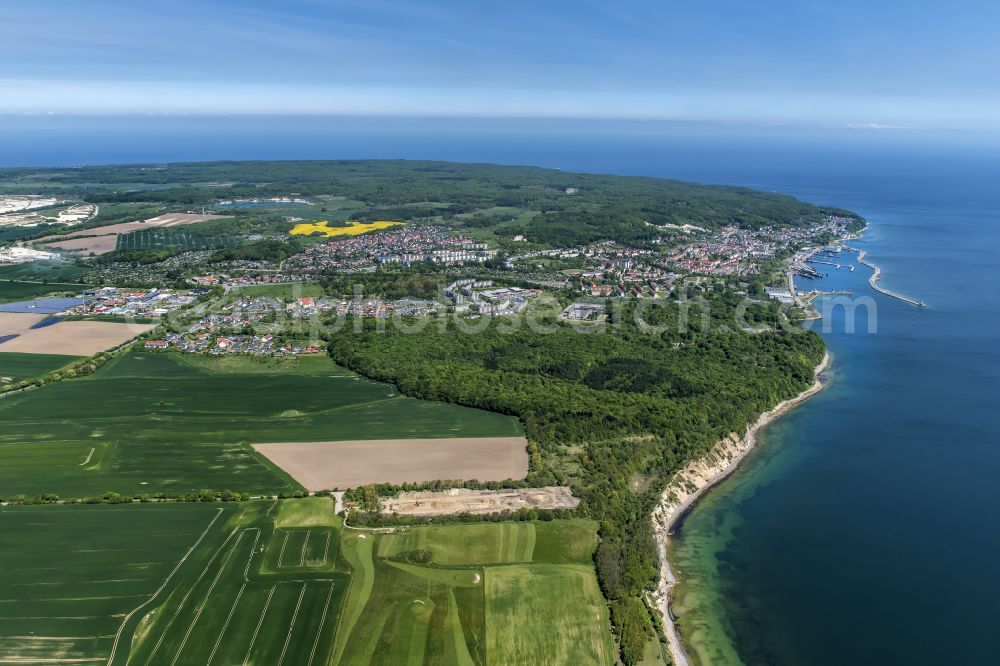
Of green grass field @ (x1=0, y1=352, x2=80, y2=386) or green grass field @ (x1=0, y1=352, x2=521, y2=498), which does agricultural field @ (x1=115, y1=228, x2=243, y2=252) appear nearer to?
green grass field @ (x1=0, y1=352, x2=80, y2=386)

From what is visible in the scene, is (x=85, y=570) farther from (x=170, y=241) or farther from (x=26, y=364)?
(x=170, y=241)

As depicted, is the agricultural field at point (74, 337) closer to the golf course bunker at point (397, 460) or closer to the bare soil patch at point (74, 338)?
the bare soil patch at point (74, 338)

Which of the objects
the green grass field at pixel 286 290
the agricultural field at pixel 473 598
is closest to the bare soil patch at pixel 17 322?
the green grass field at pixel 286 290

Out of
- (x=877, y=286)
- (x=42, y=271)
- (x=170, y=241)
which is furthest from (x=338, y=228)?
(x=877, y=286)

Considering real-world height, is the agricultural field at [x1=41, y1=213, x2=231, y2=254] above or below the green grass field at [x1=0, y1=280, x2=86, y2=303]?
above

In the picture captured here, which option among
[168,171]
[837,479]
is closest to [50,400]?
[837,479]

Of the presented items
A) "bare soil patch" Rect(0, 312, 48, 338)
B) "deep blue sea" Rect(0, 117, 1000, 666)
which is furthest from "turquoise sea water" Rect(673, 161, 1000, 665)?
"bare soil patch" Rect(0, 312, 48, 338)
